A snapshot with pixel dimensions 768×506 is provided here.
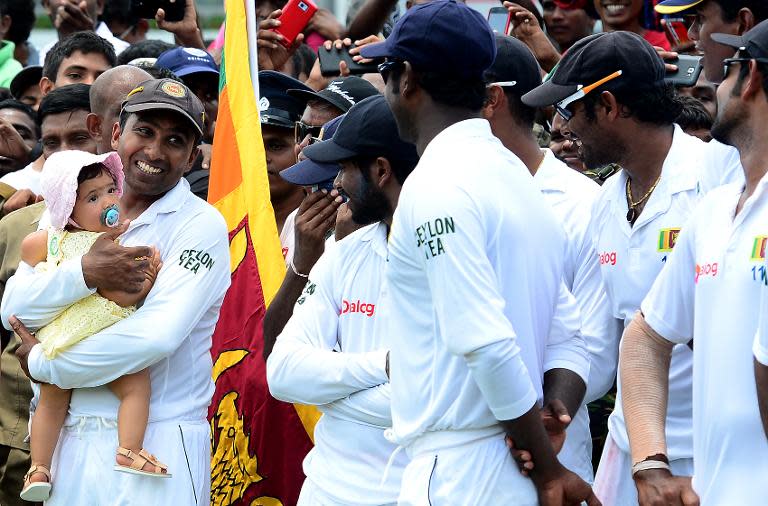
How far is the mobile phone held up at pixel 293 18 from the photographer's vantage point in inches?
338

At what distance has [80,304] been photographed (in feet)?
17.7

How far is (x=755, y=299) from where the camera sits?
12.1 feet

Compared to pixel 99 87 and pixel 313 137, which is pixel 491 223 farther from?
pixel 99 87

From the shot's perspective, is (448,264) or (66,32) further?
(66,32)

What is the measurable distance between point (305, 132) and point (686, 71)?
1869 millimetres

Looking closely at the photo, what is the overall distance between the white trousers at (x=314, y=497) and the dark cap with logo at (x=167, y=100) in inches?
67.4

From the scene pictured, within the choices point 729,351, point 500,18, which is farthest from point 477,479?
point 500,18

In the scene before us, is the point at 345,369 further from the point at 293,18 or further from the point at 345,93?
the point at 293,18

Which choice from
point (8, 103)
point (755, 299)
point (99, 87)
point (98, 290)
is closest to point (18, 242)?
point (99, 87)

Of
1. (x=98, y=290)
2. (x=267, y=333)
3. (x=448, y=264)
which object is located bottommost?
(x=267, y=333)

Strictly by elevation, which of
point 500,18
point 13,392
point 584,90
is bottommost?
point 13,392

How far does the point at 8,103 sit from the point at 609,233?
4.99 m

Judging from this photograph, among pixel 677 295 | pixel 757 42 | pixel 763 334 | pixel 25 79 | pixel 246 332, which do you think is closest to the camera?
pixel 763 334

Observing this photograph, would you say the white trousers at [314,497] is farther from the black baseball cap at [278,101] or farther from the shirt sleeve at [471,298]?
the black baseball cap at [278,101]
